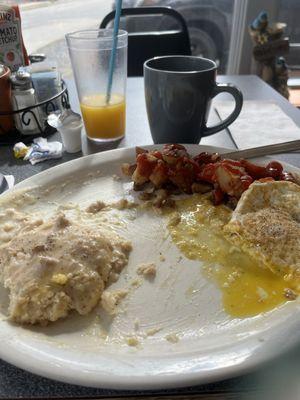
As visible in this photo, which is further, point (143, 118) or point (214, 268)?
point (143, 118)

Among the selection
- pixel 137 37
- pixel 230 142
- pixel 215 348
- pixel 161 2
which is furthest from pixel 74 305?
pixel 161 2

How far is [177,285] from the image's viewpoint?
56 centimetres

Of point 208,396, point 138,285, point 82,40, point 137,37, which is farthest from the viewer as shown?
point 137,37

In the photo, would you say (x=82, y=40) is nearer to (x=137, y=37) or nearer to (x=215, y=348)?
(x=215, y=348)

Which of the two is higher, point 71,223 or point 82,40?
point 82,40

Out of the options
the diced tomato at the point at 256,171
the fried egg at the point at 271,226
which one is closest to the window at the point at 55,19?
the diced tomato at the point at 256,171

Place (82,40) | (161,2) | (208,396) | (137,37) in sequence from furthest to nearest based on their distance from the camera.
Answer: (161,2) < (137,37) < (82,40) < (208,396)

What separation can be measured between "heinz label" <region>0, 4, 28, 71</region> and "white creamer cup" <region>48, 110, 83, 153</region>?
34cm

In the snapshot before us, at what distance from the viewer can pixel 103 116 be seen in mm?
980

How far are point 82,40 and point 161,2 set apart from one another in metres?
1.69

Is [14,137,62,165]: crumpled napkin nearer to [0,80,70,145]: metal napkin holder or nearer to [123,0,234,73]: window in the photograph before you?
[0,80,70,145]: metal napkin holder

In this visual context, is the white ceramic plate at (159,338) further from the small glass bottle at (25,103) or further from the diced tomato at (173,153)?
the small glass bottle at (25,103)

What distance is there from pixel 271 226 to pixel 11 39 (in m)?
0.96

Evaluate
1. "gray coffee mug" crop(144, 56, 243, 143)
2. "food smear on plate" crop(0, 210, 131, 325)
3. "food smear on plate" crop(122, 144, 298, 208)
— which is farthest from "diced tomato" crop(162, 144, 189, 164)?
"food smear on plate" crop(0, 210, 131, 325)
